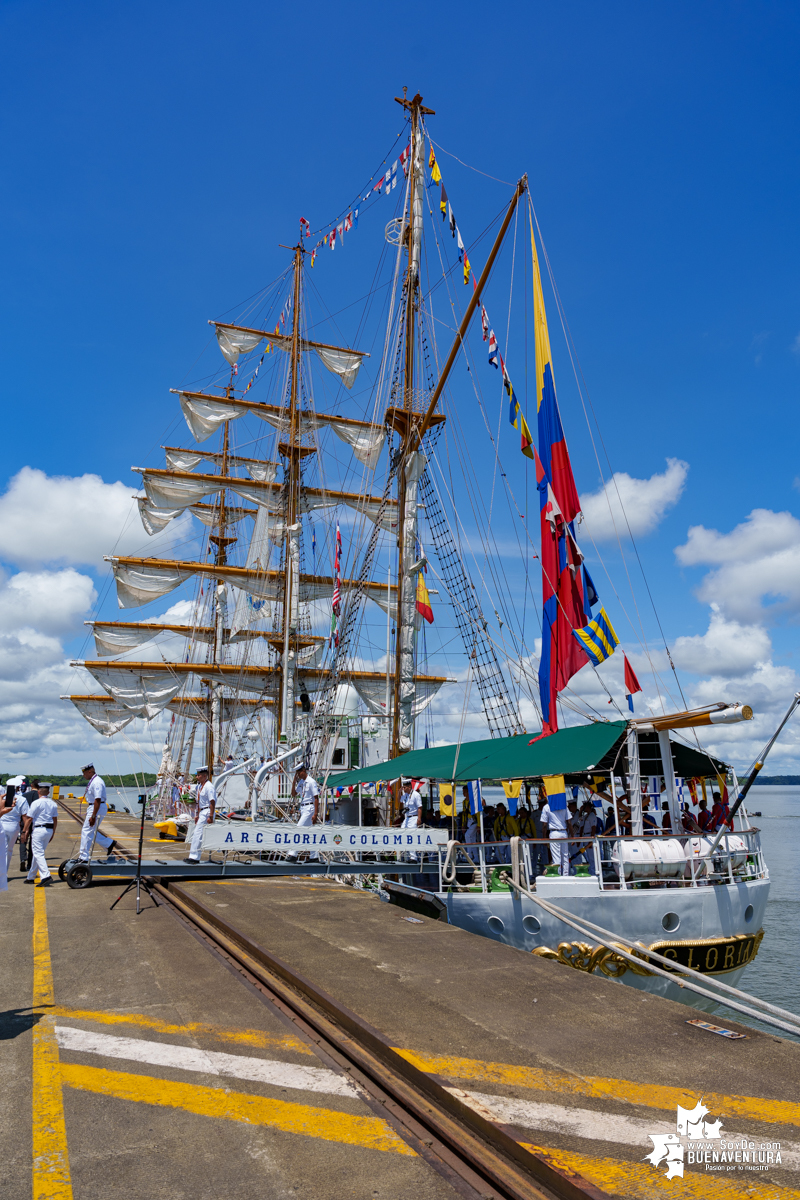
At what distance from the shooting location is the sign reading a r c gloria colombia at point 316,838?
12.4 metres

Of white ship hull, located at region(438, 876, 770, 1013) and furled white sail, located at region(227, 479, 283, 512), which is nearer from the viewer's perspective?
white ship hull, located at region(438, 876, 770, 1013)

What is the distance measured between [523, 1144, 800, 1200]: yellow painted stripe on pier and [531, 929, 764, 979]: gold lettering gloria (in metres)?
6.20

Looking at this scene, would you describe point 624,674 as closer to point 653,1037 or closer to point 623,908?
point 623,908

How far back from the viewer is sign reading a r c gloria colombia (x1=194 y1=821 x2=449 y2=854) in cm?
1238

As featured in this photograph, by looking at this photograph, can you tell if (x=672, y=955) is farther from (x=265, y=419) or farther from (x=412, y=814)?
(x=265, y=419)

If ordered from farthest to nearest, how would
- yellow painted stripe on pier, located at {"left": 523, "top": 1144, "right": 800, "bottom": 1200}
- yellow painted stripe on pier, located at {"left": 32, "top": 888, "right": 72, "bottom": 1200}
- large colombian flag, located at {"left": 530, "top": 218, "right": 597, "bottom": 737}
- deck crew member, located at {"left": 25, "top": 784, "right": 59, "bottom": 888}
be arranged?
large colombian flag, located at {"left": 530, "top": 218, "right": 597, "bottom": 737}
deck crew member, located at {"left": 25, "top": 784, "right": 59, "bottom": 888}
yellow painted stripe on pier, located at {"left": 32, "top": 888, "right": 72, "bottom": 1200}
yellow painted stripe on pier, located at {"left": 523, "top": 1144, "right": 800, "bottom": 1200}

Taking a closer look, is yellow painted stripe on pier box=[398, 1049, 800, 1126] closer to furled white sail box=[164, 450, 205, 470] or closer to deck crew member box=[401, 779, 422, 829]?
deck crew member box=[401, 779, 422, 829]

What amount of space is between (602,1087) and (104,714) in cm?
5260

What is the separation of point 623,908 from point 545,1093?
21.4ft

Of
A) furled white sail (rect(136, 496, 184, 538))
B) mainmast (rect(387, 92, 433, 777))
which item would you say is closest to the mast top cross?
mainmast (rect(387, 92, 433, 777))

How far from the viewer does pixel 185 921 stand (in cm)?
965

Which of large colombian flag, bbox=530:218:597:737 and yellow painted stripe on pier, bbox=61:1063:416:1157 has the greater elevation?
large colombian flag, bbox=530:218:597:737

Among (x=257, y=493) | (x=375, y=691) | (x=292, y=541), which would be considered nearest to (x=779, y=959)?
(x=292, y=541)

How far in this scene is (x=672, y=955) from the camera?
1018 cm
